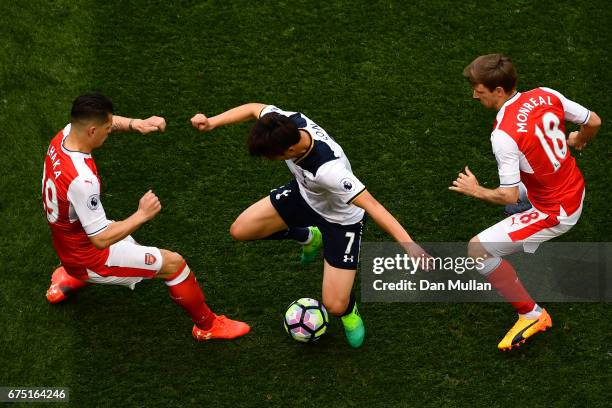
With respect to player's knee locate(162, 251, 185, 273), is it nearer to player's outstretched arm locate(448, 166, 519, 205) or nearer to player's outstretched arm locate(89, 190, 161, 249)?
player's outstretched arm locate(89, 190, 161, 249)

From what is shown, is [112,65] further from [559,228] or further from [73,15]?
[559,228]

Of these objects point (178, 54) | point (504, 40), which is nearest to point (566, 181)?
point (504, 40)

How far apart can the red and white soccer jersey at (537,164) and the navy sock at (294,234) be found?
1377 mm

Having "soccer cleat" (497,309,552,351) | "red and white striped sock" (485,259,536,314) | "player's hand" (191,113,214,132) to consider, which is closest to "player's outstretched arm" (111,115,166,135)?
"player's hand" (191,113,214,132)

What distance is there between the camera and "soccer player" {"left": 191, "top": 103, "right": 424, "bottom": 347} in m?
5.50

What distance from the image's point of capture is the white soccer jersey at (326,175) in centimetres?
567

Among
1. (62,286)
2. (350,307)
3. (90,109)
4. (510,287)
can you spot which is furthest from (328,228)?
(62,286)

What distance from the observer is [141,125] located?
240 inches

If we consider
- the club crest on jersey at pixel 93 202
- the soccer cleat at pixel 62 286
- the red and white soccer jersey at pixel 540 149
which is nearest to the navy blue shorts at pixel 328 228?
the red and white soccer jersey at pixel 540 149

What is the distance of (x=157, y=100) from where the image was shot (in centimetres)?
786

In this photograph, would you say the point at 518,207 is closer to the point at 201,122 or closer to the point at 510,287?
the point at 510,287

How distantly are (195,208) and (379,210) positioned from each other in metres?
2.15

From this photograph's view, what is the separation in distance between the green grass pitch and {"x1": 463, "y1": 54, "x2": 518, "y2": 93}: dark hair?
1.60 metres

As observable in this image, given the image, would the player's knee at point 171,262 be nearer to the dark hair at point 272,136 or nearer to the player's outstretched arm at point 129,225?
the player's outstretched arm at point 129,225
